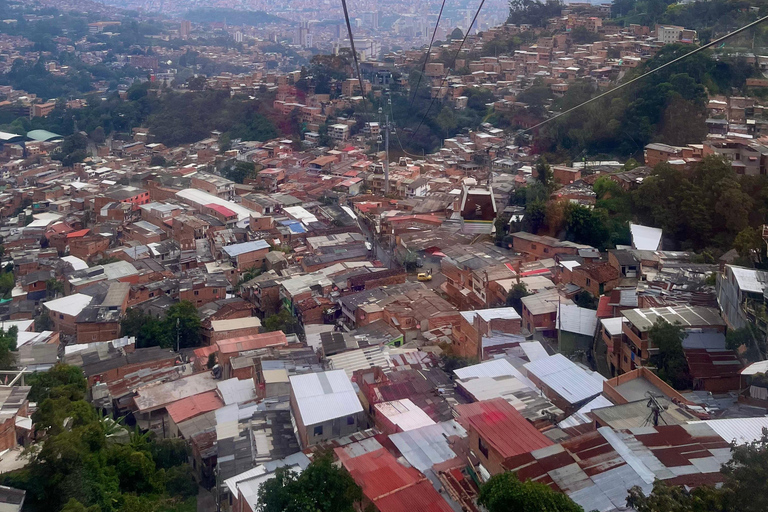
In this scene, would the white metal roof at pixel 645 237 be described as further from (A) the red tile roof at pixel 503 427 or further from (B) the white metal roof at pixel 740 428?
(A) the red tile roof at pixel 503 427

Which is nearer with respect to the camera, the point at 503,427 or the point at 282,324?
the point at 503,427

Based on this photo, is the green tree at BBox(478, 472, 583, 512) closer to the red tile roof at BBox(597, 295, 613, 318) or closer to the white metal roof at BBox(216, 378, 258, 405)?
the white metal roof at BBox(216, 378, 258, 405)

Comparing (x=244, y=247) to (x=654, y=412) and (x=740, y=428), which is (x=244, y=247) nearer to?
(x=654, y=412)

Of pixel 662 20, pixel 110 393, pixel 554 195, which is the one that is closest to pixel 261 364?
pixel 110 393

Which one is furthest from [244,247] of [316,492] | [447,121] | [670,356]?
[447,121]

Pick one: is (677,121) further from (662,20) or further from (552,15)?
(552,15)
